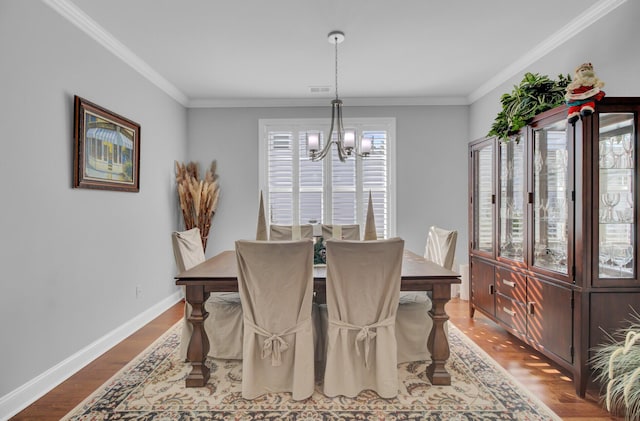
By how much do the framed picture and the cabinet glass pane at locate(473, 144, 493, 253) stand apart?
3366 millimetres

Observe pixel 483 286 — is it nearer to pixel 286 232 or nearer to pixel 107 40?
pixel 286 232

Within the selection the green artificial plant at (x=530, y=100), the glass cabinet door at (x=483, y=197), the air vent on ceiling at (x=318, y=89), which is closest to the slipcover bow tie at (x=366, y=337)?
the glass cabinet door at (x=483, y=197)

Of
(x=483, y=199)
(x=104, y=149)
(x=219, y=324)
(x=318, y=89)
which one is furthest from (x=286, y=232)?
(x=483, y=199)

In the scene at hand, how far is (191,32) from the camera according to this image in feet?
9.25

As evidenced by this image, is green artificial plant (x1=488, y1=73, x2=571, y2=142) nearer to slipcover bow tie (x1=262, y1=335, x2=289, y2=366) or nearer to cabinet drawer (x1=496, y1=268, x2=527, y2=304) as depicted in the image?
cabinet drawer (x1=496, y1=268, x2=527, y2=304)

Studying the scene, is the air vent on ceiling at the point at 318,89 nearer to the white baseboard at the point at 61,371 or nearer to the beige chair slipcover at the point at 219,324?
the beige chair slipcover at the point at 219,324

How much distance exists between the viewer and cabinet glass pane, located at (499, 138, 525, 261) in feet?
9.25

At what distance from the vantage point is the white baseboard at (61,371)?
1952 mm

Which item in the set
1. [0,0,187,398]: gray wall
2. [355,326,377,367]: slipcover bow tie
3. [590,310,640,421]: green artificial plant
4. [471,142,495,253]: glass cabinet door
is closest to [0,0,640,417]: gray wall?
[0,0,187,398]: gray wall

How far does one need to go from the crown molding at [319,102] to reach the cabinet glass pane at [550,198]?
221cm

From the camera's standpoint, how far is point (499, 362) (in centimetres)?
258

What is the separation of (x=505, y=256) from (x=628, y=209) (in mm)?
1033

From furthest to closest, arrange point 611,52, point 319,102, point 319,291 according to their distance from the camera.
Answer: point 319,102 → point 611,52 → point 319,291

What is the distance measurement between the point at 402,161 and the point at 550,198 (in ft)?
7.58
